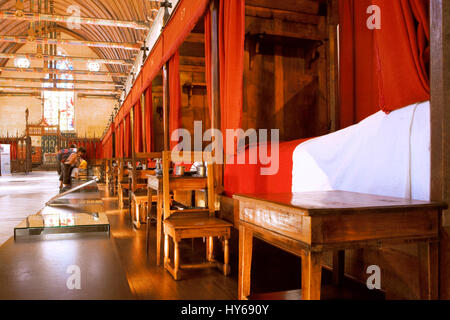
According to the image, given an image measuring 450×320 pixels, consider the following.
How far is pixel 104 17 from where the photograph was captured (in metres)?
13.5

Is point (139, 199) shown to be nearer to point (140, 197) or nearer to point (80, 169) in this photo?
point (140, 197)

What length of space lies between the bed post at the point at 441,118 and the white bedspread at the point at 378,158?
10 centimetres

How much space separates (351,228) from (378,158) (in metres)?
0.69

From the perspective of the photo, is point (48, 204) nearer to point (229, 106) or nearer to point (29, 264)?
point (29, 264)

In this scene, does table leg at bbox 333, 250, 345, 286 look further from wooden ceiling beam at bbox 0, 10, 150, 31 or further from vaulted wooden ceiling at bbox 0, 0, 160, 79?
wooden ceiling beam at bbox 0, 10, 150, 31

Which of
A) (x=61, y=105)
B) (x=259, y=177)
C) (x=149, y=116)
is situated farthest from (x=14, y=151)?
(x=259, y=177)

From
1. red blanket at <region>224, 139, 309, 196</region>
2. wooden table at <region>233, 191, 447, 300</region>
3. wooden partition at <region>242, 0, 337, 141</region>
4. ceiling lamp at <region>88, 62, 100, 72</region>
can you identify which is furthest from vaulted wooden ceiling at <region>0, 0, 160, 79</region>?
wooden table at <region>233, 191, 447, 300</region>

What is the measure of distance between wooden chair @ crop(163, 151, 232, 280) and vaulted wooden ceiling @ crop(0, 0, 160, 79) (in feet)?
17.4

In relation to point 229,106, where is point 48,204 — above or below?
below

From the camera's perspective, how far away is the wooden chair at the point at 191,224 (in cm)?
239

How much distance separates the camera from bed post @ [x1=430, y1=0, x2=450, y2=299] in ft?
4.01

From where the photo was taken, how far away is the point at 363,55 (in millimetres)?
2975
